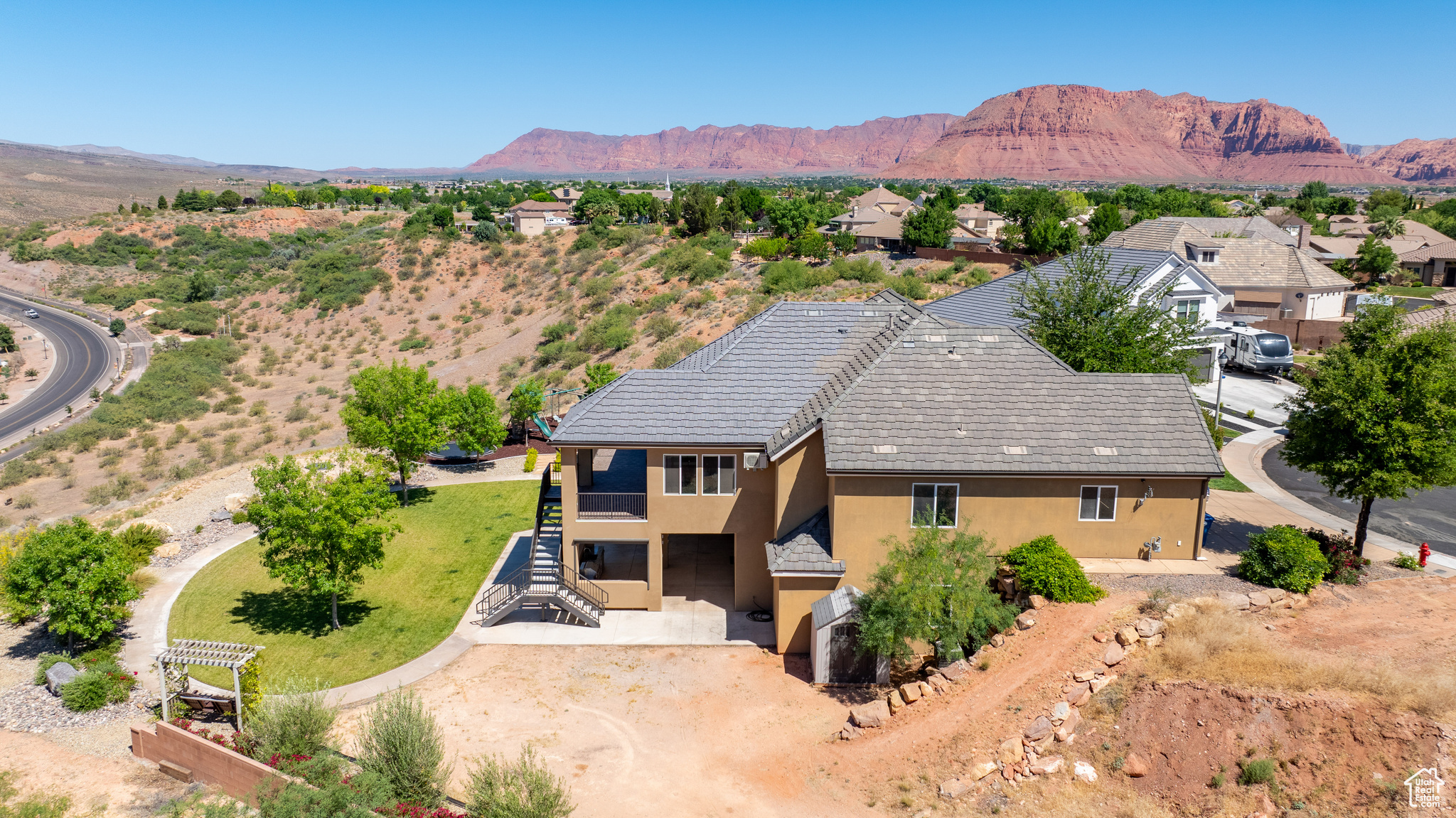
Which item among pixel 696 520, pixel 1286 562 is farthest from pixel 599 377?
pixel 1286 562

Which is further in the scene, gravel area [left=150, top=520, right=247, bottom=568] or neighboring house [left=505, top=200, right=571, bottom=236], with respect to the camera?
neighboring house [left=505, top=200, right=571, bottom=236]

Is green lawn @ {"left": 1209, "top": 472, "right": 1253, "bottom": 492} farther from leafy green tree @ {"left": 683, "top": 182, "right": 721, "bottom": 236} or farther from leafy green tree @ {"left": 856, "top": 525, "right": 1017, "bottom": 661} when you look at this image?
leafy green tree @ {"left": 683, "top": 182, "right": 721, "bottom": 236}

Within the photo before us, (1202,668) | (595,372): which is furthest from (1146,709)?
(595,372)

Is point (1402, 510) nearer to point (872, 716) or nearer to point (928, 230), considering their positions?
point (872, 716)

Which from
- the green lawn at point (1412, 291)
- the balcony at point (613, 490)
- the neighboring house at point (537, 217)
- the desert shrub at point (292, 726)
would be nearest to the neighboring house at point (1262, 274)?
the green lawn at point (1412, 291)

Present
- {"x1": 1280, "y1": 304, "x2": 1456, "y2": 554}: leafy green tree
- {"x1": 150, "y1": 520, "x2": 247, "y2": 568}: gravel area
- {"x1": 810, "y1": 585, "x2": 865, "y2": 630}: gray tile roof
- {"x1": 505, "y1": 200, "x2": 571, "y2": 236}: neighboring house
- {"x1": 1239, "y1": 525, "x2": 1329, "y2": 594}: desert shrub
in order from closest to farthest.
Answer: {"x1": 1239, "y1": 525, "x2": 1329, "y2": 594}: desert shrub < {"x1": 810, "y1": 585, "x2": 865, "y2": 630}: gray tile roof < {"x1": 1280, "y1": 304, "x2": 1456, "y2": 554}: leafy green tree < {"x1": 150, "y1": 520, "x2": 247, "y2": 568}: gravel area < {"x1": 505, "y1": 200, "x2": 571, "y2": 236}: neighboring house

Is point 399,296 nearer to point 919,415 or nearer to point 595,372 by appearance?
point 595,372

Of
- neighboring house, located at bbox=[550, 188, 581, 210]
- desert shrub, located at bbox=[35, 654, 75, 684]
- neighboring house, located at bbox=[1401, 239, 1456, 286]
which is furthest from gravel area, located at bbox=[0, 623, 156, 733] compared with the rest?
neighboring house, located at bbox=[550, 188, 581, 210]
